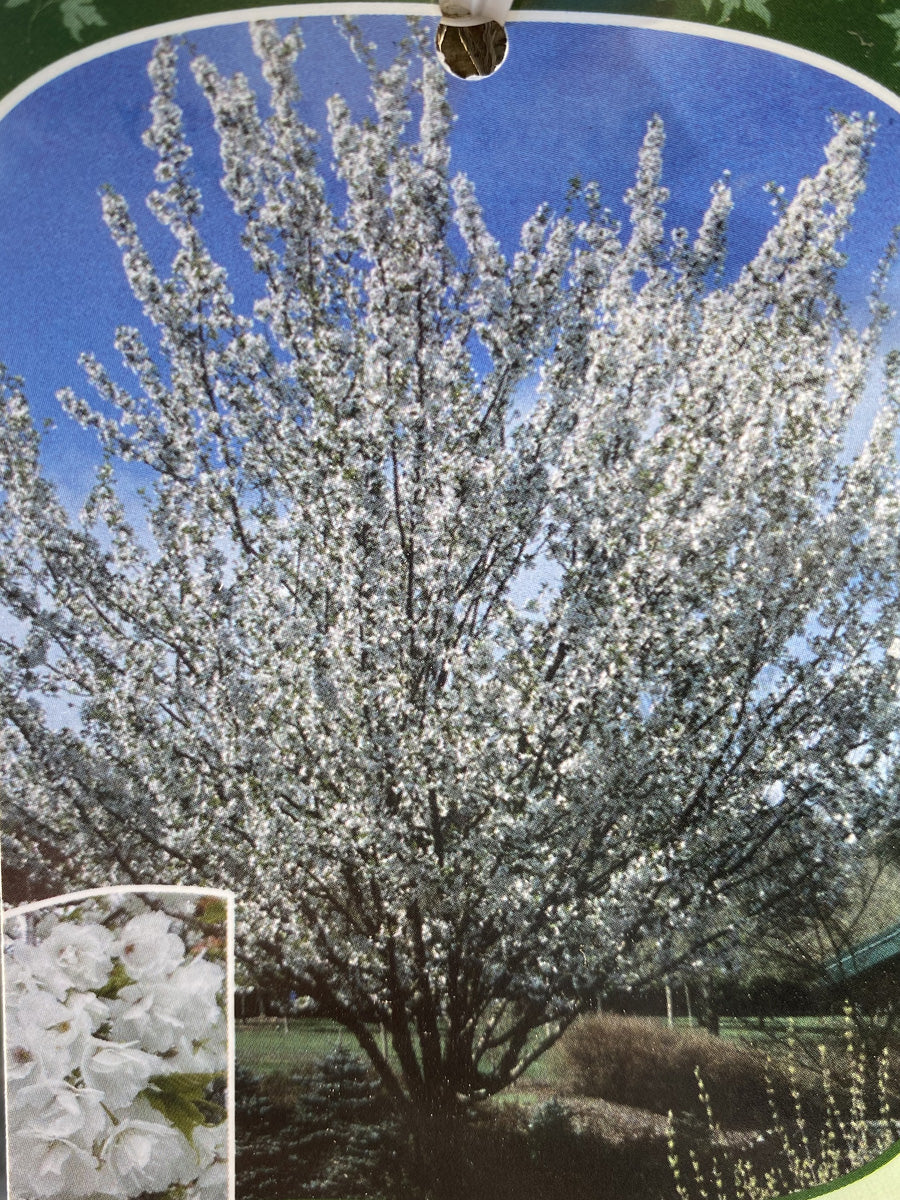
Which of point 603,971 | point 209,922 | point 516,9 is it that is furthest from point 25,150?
point 603,971

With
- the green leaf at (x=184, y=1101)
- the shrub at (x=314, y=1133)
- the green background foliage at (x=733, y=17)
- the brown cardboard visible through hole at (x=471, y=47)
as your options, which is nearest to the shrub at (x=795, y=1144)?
the shrub at (x=314, y=1133)

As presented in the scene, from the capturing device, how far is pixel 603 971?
232 centimetres

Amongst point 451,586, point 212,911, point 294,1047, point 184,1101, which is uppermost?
point 451,586

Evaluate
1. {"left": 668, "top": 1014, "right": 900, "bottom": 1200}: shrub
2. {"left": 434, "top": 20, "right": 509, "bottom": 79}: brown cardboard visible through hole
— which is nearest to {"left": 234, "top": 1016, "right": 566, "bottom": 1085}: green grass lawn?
{"left": 668, "top": 1014, "right": 900, "bottom": 1200}: shrub

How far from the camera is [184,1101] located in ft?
7.55

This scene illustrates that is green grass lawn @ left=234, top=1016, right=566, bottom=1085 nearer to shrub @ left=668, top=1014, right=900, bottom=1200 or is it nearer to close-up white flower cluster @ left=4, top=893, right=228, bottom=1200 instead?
close-up white flower cluster @ left=4, top=893, right=228, bottom=1200

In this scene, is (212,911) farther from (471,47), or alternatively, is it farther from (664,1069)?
(471,47)

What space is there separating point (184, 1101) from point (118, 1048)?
208 mm

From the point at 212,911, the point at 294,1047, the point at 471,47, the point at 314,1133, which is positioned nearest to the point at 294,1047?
the point at 294,1047

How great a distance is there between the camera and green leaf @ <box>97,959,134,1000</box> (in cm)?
233

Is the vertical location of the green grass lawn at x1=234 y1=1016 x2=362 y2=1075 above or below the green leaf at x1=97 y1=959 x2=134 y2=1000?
below

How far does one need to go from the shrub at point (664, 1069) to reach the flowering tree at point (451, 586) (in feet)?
0.32

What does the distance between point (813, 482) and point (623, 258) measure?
0.75 metres

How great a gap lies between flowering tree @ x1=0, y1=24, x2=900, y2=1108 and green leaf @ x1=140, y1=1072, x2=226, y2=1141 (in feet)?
1.06
